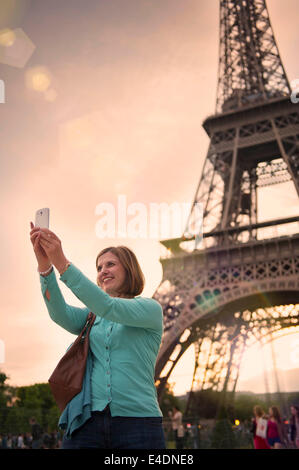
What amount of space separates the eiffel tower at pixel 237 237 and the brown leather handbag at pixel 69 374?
14.8 meters

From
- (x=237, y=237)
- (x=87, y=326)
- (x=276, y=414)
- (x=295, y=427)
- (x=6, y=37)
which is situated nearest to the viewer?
(x=87, y=326)

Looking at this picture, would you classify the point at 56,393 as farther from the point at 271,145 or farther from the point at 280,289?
the point at 271,145

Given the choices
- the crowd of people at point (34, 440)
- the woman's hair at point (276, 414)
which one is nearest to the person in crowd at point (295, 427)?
the woman's hair at point (276, 414)

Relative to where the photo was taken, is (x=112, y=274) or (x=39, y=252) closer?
(x=39, y=252)

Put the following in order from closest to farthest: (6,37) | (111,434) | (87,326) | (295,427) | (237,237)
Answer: (111,434)
(87,326)
(6,37)
(295,427)
(237,237)

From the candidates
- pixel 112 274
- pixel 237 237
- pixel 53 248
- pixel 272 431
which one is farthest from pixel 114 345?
pixel 237 237

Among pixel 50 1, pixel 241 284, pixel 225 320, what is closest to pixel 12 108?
pixel 50 1

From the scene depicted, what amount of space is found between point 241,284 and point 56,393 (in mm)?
15322

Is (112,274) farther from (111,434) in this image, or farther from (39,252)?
(111,434)

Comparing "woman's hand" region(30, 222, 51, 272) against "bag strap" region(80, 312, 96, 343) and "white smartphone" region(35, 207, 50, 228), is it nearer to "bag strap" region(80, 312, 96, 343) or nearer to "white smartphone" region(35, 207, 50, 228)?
"white smartphone" region(35, 207, 50, 228)

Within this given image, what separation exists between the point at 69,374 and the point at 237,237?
672 inches

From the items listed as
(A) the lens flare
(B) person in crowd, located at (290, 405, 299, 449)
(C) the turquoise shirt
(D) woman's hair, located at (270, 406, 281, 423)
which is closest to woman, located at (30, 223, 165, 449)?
(C) the turquoise shirt

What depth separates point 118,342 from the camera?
1812 mm

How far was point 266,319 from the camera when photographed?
2066 centimetres
